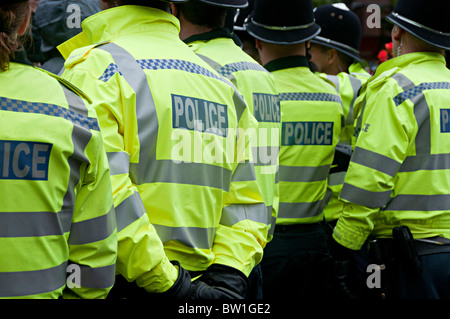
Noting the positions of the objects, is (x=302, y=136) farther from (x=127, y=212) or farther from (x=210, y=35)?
(x=127, y=212)

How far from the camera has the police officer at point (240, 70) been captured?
3.27 m

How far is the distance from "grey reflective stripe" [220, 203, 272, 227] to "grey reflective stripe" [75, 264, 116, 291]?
0.75 meters

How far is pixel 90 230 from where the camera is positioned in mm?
1885

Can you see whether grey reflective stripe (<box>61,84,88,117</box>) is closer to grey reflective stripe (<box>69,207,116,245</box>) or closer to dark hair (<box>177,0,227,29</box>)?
grey reflective stripe (<box>69,207,116,245</box>)

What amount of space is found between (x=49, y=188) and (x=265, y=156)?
1.87 metres

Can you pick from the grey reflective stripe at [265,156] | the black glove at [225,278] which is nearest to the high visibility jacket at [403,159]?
the grey reflective stripe at [265,156]

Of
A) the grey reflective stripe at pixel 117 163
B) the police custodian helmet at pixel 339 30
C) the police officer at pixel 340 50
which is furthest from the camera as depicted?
the police custodian helmet at pixel 339 30

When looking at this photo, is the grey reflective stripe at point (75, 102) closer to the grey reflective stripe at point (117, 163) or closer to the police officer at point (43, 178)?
the police officer at point (43, 178)

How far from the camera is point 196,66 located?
2473mm

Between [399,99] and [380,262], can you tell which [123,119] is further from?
[380,262]

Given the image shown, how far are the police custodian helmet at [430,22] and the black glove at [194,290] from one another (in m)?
2.27

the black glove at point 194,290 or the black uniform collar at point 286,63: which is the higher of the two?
the black uniform collar at point 286,63

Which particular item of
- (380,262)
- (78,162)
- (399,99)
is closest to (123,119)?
(78,162)

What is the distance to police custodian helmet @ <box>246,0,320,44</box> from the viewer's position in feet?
14.0
